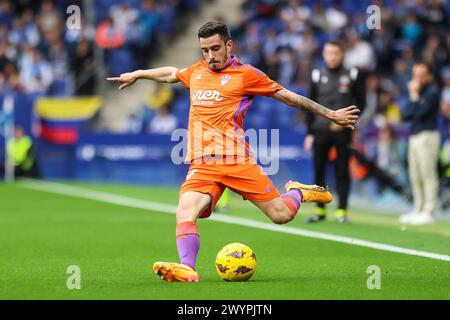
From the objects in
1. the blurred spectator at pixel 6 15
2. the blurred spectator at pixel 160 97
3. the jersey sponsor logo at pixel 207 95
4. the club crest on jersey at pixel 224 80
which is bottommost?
the jersey sponsor logo at pixel 207 95

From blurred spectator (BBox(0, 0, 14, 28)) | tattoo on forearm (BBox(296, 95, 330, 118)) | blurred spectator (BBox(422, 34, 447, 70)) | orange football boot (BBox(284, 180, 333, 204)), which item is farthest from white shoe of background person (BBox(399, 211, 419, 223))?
blurred spectator (BBox(0, 0, 14, 28))

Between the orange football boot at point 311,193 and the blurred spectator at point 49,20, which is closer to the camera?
the orange football boot at point 311,193

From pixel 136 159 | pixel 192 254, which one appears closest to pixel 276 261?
pixel 192 254

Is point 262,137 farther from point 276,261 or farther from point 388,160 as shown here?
point 276,261

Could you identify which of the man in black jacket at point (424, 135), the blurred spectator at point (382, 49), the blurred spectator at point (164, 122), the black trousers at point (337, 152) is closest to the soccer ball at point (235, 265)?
the black trousers at point (337, 152)

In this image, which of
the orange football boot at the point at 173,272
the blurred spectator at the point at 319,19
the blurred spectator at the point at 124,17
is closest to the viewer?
the orange football boot at the point at 173,272

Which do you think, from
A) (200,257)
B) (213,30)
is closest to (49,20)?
(200,257)

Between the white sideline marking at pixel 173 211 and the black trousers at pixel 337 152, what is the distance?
3.43 feet

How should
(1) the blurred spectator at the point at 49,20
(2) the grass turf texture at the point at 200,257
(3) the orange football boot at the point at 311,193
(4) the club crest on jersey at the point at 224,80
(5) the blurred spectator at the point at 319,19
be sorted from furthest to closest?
(1) the blurred spectator at the point at 49,20
(5) the blurred spectator at the point at 319,19
(3) the orange football boot at the point at 311,193
(4) the club crest on jersey at the point at 224,80
(2) the grass turf texture at the point at 200,257

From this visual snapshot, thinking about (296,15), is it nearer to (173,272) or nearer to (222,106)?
(222,106)

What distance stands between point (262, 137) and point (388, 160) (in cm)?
423

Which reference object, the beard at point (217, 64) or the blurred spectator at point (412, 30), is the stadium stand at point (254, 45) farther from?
the beard at point (217, 64)

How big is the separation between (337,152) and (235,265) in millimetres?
6428

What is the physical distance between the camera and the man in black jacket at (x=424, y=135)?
16188 millimetres
